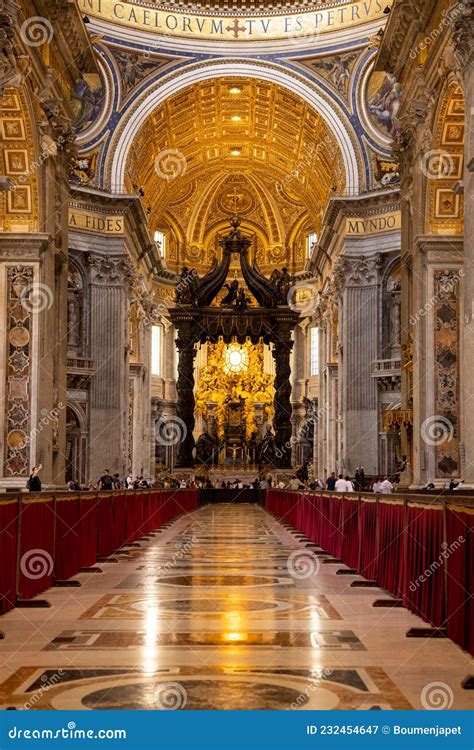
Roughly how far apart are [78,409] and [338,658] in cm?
2830

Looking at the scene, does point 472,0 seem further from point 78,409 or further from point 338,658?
point 78,409

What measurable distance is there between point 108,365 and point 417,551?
1055 inches

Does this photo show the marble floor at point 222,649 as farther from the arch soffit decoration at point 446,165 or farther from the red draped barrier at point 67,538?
the arch soffit decoration at point 446,165

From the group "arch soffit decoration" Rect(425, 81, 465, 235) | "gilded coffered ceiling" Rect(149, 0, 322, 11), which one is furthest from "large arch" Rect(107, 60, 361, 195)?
"arch soffit decoration" Rect(425, 81, 465, 235)

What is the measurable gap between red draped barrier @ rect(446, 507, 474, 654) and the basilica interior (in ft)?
0.10

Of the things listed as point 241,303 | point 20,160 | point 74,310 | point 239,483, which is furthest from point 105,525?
point 239,483

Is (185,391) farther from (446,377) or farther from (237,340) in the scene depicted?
(446,377)

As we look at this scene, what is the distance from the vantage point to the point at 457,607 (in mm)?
6039

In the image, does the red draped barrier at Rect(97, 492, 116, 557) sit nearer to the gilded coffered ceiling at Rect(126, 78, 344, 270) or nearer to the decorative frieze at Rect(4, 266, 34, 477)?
the decorative frieze at Rect(4, 266, 34, 477)

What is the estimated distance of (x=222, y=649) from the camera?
226 inches

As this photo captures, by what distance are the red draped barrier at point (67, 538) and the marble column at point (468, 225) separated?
453 cm

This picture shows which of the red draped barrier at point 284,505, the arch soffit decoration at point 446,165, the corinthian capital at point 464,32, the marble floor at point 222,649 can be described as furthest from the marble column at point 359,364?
the marble floor at point 222,649

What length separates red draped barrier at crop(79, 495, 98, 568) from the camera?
35.1ft

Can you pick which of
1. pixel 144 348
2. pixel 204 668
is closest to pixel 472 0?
pixel 204 668
